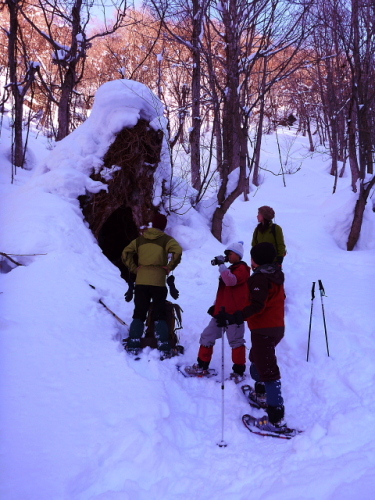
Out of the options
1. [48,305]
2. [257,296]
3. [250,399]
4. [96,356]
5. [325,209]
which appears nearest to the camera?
[257,296]

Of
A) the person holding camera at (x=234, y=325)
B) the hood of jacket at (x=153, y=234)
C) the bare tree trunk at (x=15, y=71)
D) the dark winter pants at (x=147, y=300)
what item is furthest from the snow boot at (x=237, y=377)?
the bare tree trunk at (x=15, y=71)

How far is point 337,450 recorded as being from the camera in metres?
2.83

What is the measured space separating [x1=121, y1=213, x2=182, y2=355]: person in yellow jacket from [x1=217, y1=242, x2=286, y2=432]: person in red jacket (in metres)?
1.38

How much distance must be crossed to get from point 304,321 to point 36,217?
5197 mm

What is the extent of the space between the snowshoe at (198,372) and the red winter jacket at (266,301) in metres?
1.04

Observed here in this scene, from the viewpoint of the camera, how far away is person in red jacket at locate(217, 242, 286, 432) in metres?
3.28

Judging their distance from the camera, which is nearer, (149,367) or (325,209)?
(149,367)

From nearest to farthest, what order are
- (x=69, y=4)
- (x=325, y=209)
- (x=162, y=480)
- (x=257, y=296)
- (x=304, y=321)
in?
(x=162, y=480), (x=257, y=296), (x=304, y=321), (x=69, y=4), (x=325, y=209)

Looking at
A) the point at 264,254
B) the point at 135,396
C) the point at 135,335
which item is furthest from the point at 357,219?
the point at 135,396

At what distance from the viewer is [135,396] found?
11.4ft

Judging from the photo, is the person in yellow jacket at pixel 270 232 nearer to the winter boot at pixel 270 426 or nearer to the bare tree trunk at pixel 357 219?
the winter boot at pixel 270 426

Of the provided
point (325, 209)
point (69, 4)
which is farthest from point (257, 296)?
point (69, 4)

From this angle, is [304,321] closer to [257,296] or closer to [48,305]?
[257,296]

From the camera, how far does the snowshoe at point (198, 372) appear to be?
13.6 ft
